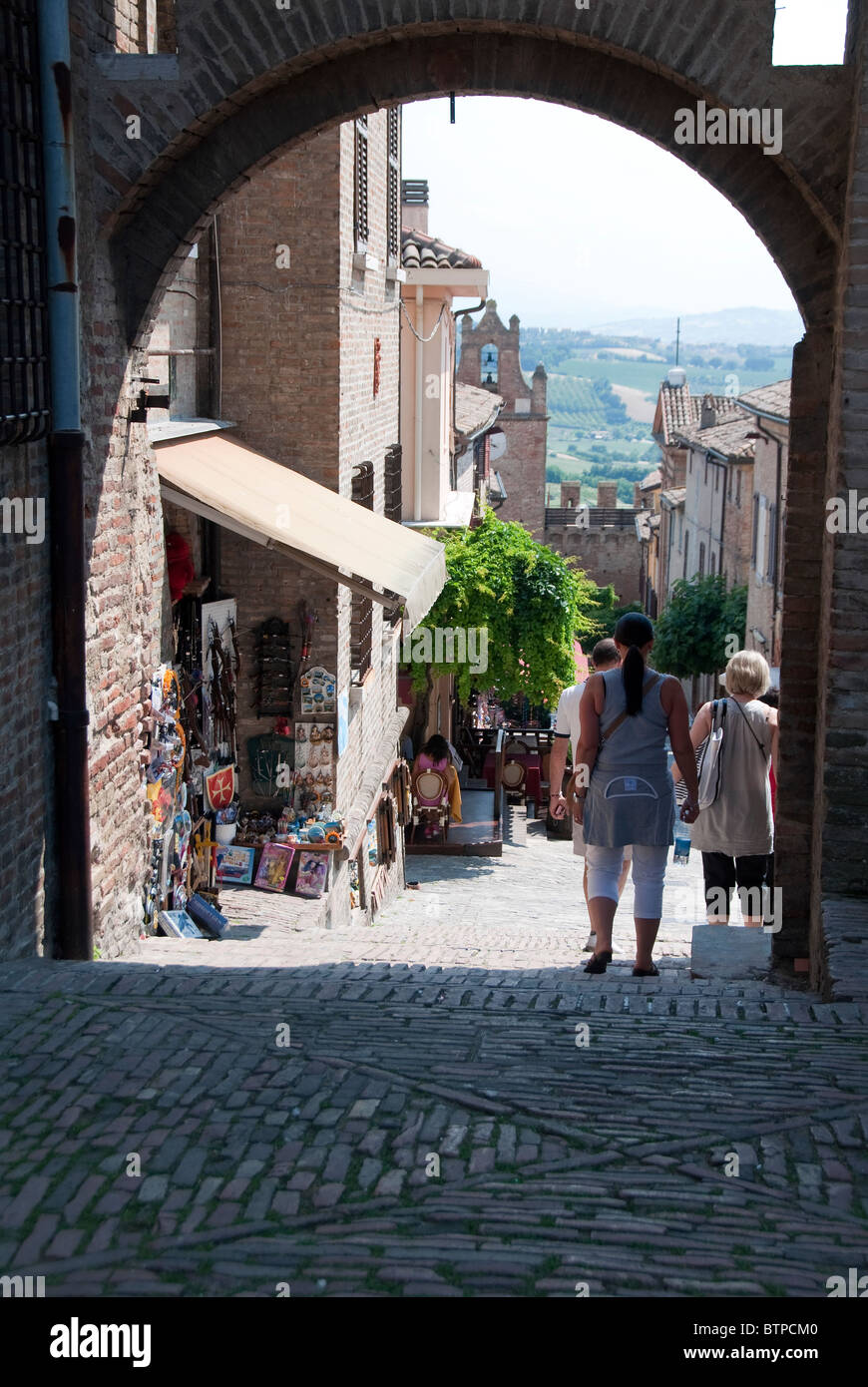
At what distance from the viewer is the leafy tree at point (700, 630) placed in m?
29.0

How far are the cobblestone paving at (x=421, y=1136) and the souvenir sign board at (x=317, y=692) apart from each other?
17.2ft

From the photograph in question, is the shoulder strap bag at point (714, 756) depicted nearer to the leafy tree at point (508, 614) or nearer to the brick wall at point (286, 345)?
the brick wall at point (286, 345)

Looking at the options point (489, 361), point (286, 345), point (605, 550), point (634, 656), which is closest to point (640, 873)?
point (634, 656)

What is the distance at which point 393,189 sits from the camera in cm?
1530

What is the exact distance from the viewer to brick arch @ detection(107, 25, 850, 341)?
680cm

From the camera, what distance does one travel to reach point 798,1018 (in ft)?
16.6

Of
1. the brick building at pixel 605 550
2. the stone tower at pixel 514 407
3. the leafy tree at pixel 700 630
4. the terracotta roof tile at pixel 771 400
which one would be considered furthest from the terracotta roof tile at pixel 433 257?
the brick building at pixel 605 550

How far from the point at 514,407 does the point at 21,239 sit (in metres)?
55.9

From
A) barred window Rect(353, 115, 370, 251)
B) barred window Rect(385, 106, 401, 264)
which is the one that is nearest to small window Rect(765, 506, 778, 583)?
barred window Rect(385, 106, 401, 264)

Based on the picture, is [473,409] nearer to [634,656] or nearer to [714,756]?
[714,756]
